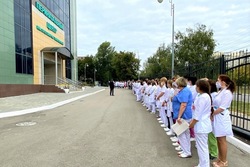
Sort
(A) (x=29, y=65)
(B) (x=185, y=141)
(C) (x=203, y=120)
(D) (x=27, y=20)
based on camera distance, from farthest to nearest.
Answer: (A) (x=29, y=65) < (D) (x=27, y=20) < (B) (x=185, y=141) < (C) (x=203, y=120)

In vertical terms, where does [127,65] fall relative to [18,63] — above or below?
above

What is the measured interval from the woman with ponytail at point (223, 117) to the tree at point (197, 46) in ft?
65.2

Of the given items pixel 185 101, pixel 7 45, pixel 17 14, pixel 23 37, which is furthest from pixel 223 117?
pixel 23 37

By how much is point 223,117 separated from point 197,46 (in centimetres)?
2142

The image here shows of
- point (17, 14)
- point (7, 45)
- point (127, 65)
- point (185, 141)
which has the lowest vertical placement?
point (185, 141)

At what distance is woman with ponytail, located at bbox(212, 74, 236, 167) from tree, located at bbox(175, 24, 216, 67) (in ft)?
65.2

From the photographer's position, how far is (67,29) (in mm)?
42812

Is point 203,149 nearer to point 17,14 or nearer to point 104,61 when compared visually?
point 17,14

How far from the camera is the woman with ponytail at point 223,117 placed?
429 cm

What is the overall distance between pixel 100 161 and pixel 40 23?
87.6ft

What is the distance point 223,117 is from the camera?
14.4 feet

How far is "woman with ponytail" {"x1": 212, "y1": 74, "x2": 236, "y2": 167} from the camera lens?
14.1 ft

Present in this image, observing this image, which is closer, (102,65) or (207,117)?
(207,117)

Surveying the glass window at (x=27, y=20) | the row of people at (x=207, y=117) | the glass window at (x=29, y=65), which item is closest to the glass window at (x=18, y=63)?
the glass window at (x=29, y=65)
